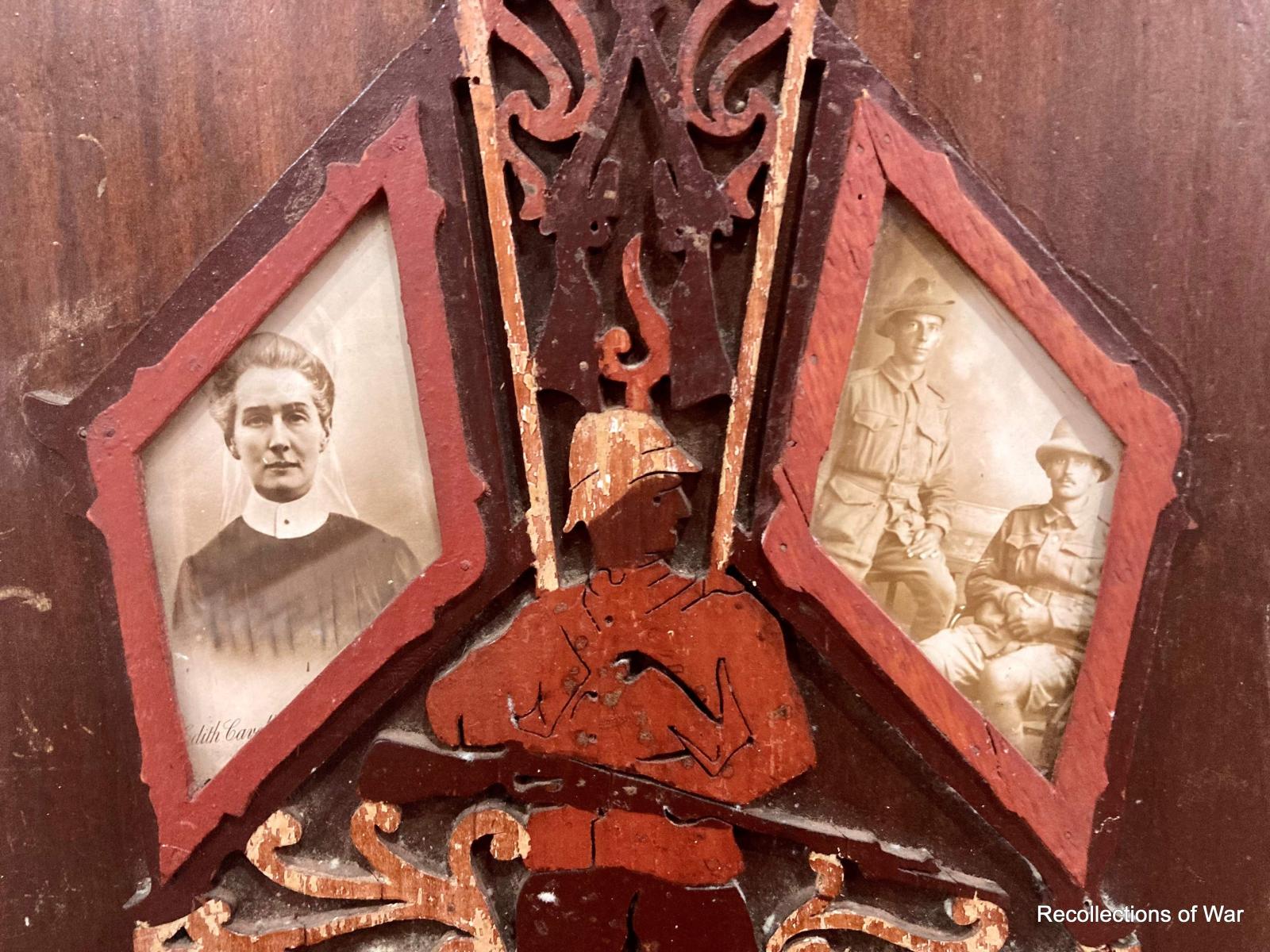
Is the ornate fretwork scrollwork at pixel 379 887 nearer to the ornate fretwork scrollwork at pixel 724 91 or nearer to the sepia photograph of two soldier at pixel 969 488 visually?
the sepia photograph of two soldier at pixel 969 488

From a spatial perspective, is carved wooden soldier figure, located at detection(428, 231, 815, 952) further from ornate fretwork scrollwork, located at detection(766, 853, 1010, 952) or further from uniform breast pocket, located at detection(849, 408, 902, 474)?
uniform breast pocket, located at detection(849, 408, 902, 474)

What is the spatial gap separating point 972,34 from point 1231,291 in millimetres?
364

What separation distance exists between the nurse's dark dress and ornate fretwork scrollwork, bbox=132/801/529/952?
191 mm

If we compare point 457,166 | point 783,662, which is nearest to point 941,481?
point 783,662

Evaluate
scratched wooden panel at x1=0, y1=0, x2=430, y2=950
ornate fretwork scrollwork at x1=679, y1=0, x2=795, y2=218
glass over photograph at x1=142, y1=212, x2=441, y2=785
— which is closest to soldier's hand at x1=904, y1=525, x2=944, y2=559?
ornate fretwork scrollwork at x1=679, y1=0, x2=795, y2=218

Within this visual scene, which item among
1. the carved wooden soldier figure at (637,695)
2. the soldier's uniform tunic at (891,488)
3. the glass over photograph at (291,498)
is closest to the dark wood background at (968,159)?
the glass over photograph at (291,498)

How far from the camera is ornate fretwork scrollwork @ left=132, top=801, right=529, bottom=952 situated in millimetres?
864

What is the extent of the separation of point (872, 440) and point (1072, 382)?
199 millimetres

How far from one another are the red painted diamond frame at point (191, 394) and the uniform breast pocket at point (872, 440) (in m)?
0.38

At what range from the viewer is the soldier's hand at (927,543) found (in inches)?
32.7

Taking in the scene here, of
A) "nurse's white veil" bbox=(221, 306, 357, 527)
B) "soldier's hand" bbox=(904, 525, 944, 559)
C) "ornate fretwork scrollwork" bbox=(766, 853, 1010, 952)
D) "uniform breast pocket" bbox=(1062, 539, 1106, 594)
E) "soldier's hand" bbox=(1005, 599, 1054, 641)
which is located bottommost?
"ornate fretwork scrollwork" bbox=(766, 853, 1010, 952)

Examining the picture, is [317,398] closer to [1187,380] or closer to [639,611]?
[639,611]

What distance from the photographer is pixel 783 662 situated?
830 millimetres

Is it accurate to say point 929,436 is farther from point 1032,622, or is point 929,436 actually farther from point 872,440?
point 1032,622
